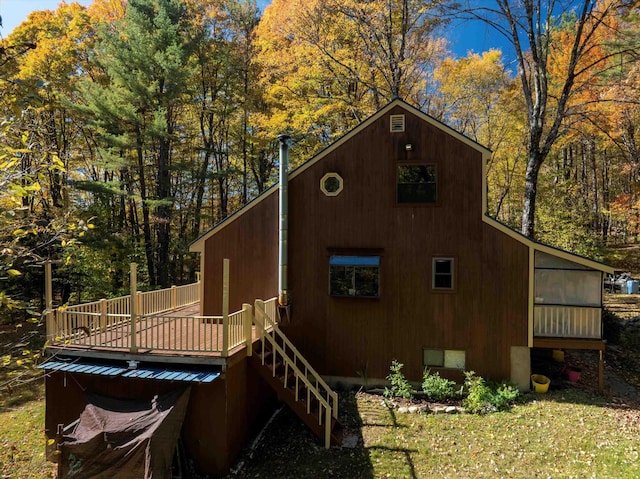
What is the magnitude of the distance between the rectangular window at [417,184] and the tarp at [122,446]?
7.46 m

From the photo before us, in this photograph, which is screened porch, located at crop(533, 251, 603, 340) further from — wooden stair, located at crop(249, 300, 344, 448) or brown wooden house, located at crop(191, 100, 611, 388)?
wooden stair, located at crop(249, 300, 344, 448)

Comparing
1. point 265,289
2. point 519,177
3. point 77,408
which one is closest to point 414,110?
point 265,289

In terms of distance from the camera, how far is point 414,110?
10094 millimetres

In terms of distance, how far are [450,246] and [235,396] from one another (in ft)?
21.2

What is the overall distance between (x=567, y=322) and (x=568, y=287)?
901 mm

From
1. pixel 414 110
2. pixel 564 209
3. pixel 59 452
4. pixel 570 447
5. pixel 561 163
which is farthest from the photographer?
pixel 561 163

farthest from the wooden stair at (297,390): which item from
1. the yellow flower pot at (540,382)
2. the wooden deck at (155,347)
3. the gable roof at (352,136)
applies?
the yellow flower pot at (540,382)

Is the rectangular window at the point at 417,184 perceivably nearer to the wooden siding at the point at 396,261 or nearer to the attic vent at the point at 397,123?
the wooden siding at the point at 396,261

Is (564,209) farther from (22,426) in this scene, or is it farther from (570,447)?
(22,426)

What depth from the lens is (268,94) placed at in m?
19.2

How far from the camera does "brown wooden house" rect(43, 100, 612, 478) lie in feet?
31.4

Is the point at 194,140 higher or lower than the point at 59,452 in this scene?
higher

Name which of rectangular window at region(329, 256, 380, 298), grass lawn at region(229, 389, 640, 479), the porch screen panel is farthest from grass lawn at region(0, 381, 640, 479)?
rectangular window at region(329, 256, 380, 298)

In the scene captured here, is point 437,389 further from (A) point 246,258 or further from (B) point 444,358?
(A) point 246,258
